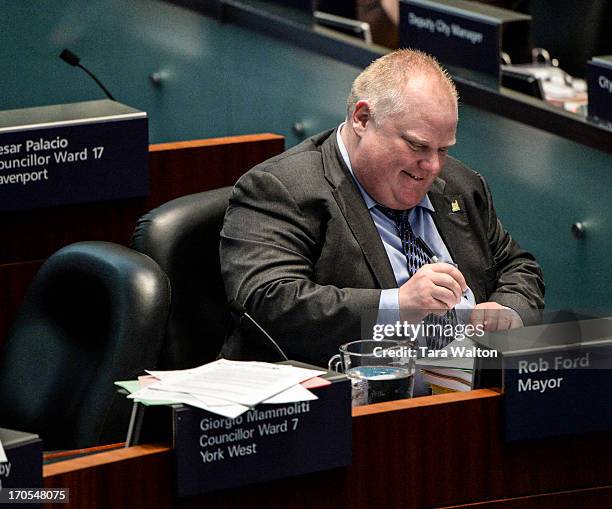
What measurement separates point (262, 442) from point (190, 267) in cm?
100

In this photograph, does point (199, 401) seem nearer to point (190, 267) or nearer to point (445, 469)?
point (445, 469)


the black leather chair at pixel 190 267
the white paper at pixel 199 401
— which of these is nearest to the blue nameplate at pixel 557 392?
the white paper at pixel 199 401

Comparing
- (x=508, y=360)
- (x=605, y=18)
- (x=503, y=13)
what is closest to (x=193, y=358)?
(x=508, y=360)

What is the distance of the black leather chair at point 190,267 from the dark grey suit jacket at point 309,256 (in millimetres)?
85

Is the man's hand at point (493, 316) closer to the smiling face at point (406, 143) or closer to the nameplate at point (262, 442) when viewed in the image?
the smiling face at point (406, 143)

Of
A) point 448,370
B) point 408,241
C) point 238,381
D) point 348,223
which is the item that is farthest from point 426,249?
point 238,381

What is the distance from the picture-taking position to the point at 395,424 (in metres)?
1.74

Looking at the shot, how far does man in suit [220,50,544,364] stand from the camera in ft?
7.91

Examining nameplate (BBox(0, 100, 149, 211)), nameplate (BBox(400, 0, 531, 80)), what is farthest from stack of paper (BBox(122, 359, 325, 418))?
nameplate (BBox(400, 0, 531, 80))

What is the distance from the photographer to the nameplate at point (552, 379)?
176 cm

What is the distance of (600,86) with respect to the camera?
337cm

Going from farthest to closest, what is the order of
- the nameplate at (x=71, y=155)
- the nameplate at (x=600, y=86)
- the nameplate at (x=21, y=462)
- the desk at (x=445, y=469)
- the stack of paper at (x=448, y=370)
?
the nameplate at (x=600, y=86) < the nameplate at (x=71, y=155) < the stack of paper at (x=448, y=370) < the desk at (x=445, y=469) < the nameplate at (x=21, y=462)

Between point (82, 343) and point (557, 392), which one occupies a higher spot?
point (557, 392)

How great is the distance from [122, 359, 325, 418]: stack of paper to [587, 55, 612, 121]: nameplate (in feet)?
6.02
